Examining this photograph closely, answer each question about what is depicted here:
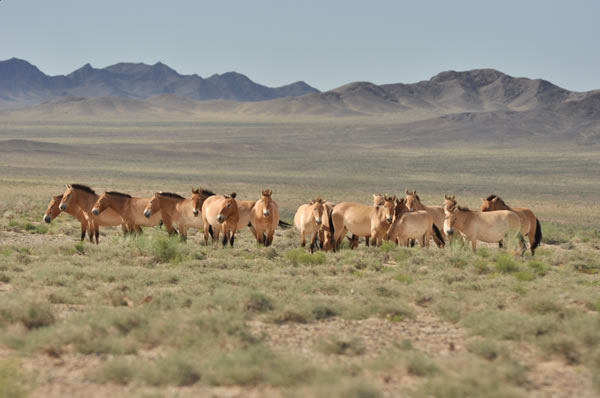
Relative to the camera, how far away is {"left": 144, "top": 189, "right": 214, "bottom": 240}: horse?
19578 millimetres

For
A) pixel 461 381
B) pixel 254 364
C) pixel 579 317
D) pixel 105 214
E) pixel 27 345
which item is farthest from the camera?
pixel 105 214

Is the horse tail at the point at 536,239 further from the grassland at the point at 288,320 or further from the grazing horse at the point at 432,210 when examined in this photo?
the grazing horse at the point at 432,210

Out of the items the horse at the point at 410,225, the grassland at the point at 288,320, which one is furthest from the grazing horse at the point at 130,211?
the horse at the point at 410,225

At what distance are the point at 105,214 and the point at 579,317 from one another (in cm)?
1325

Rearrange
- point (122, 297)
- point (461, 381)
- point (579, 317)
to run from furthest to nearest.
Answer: point (122, 297)
point (579, 317)
point (461, 381)

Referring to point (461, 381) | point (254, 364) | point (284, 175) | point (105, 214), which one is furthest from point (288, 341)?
point (284, 175)

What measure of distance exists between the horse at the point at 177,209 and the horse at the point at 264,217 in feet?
4.84

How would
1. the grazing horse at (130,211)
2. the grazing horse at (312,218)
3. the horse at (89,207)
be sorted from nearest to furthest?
1. the grazing horse at (312,218)
2. the grazing horse at (130,211)
3. the horse at (89,207)

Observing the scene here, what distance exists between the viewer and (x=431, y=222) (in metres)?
18.8

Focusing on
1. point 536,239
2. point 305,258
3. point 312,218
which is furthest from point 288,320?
point 536,239

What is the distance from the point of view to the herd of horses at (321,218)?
18531 mm

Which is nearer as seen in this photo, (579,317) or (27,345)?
(27,345)

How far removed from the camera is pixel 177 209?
1998cm

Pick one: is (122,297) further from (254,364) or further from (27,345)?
(254,364)
